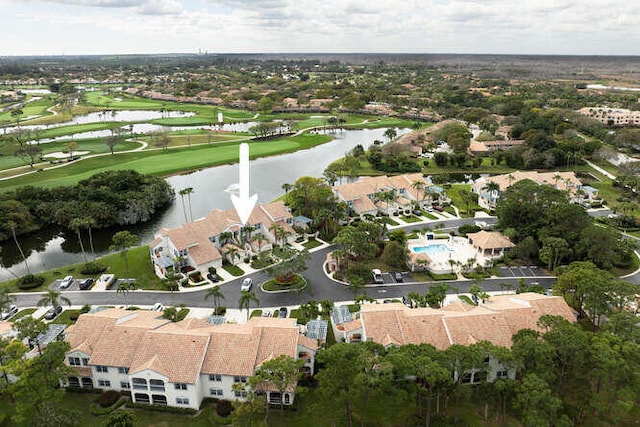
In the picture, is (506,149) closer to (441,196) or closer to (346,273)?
(441,196)

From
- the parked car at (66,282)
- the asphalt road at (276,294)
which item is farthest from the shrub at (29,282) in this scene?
the parked car at (66,282)

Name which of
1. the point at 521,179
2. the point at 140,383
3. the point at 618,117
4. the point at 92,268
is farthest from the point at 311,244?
the point at 618,117

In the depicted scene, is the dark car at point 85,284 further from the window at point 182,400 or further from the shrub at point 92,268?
the window at point 182,400

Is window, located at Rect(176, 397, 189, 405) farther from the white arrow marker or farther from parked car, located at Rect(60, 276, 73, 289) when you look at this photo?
parked car, located at Rect(60, 276, 73, 289)

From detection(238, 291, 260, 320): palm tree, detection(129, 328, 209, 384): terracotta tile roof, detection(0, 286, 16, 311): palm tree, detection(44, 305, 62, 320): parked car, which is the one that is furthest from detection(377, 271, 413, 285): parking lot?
detection(0, 286, 16, 311): palm tree

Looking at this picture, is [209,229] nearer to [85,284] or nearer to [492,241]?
[85,284]

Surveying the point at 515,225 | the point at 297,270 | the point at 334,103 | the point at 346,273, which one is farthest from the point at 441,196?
the point at 334,103
